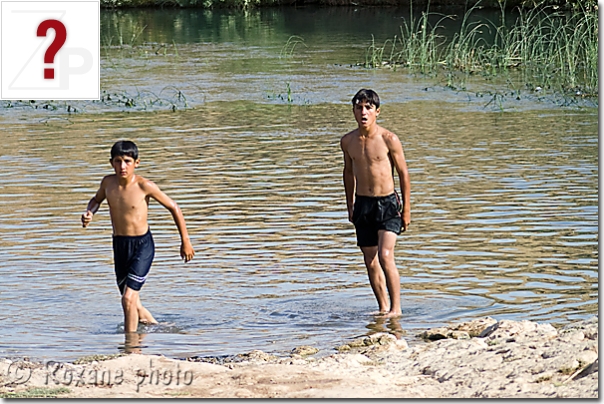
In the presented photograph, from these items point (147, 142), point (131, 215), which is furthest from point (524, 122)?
point (131, 215)

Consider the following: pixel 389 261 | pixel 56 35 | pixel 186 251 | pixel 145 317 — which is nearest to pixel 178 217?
pixel 186 251

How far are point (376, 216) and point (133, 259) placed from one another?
1874mm

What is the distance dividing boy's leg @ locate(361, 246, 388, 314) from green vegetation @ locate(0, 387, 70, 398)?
305 cm

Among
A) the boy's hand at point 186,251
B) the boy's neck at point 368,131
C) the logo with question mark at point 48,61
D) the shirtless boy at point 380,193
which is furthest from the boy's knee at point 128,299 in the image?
the logo with question mark at point 48,61

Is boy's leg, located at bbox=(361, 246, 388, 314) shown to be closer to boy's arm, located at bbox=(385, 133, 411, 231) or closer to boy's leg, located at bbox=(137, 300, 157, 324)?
boy's arm, located at bbox=(385, 133, 411, 231)

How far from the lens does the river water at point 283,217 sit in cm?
857

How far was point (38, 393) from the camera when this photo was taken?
6.18 meters

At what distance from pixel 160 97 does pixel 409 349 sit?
51.6 feet

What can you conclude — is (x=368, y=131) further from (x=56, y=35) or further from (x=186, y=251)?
(x=56, y=35)

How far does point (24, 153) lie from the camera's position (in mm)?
16172

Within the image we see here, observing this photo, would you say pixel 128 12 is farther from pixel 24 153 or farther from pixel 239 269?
pixel 239 269

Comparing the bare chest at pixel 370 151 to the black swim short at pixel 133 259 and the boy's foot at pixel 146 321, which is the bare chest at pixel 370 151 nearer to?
the black swim short at pixel 133 259

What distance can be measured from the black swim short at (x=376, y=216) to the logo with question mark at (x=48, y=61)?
43.9 feet

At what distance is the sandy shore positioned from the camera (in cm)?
602
